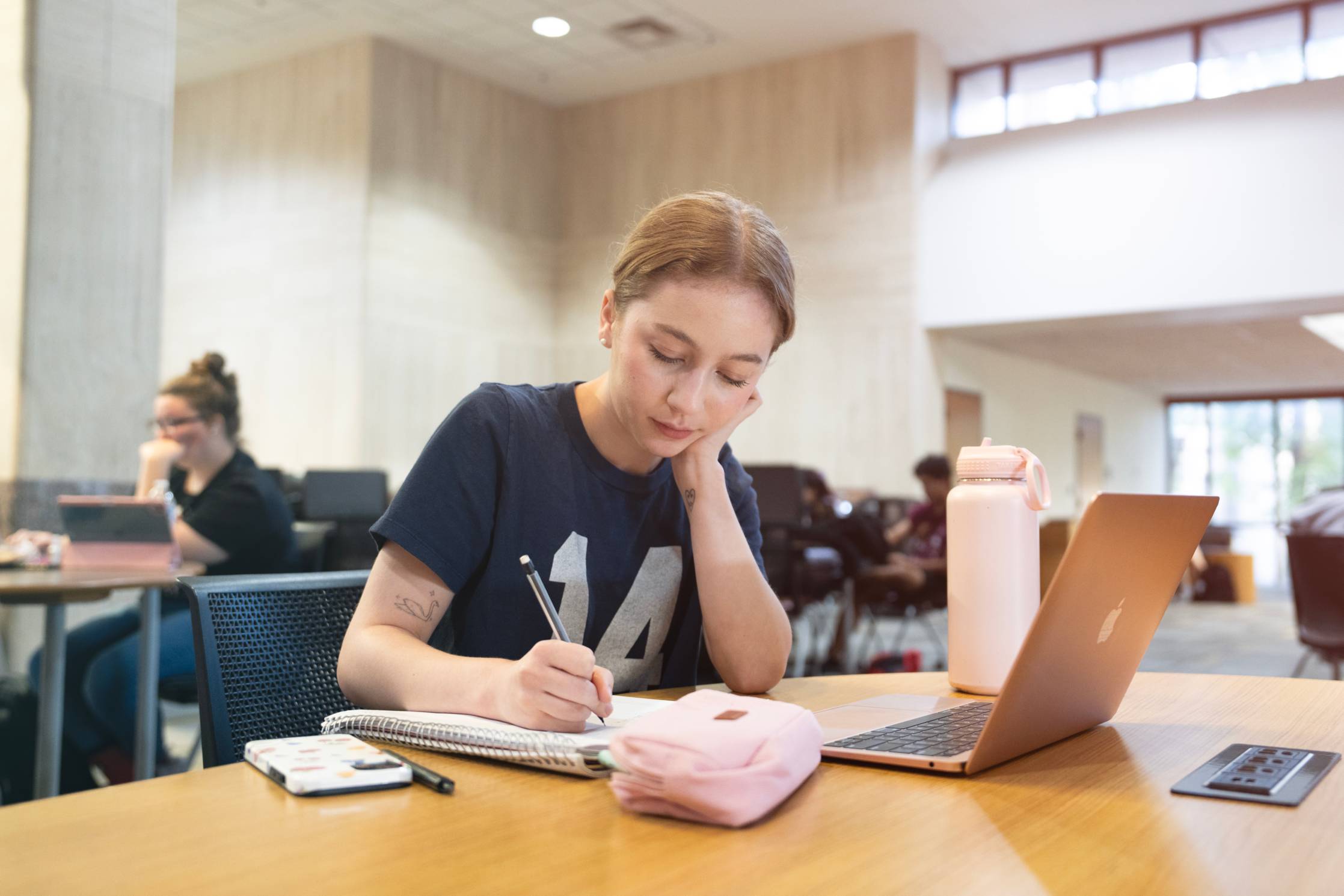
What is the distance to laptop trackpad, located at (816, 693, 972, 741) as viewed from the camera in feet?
2.86

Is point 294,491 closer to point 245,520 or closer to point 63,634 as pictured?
point 245,520

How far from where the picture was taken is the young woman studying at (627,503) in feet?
3.47

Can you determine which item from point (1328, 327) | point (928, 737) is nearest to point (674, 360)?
point (928, 737)

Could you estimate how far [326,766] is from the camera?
27.5 inches

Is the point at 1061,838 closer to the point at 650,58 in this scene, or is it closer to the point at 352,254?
the point at 352,254

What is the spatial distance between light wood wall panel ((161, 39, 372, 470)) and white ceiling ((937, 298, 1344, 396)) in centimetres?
435

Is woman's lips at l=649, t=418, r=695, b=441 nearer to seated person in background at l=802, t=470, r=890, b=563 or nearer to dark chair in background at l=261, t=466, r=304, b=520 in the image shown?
seated person in background at l=802, t=470, r=890, b=563

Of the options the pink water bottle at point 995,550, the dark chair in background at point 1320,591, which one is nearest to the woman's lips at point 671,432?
the pink water bottle at point 995,550

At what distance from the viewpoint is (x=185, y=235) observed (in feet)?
27.8

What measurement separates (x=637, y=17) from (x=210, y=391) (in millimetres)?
5119

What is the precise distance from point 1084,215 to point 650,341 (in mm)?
6920

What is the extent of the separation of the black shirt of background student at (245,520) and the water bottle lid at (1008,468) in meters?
2.24

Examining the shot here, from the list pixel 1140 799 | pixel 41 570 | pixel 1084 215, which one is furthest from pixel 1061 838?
pixel 1084 215

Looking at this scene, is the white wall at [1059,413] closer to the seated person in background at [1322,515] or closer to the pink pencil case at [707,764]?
the seated person in background at [1322,515]
